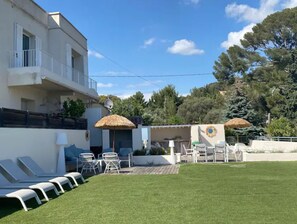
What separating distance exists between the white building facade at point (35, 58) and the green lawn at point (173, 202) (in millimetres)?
5746

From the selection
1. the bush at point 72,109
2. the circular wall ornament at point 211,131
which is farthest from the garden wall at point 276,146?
the bush at point 72,109

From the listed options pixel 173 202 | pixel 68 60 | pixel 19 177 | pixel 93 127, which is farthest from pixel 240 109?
pixel 19 177

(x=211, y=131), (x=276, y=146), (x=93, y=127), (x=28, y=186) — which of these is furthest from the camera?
(x=211, y=131)

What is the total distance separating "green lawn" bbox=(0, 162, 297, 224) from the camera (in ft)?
18.9

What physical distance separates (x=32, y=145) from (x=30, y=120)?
0.82 metres

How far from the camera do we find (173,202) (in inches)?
276

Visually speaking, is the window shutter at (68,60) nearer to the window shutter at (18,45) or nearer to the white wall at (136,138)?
the window shutter at (18,45)

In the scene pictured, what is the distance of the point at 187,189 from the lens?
8.55 meters

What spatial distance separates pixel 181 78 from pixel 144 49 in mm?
12489

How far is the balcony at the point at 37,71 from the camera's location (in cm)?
1343

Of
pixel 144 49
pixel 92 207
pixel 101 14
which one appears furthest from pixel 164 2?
pixel 92 207

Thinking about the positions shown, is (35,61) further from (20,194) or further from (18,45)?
(20,194)

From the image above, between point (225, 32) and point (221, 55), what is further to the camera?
point (221, 55)

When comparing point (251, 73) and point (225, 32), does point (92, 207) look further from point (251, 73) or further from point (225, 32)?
point (251, 73)
